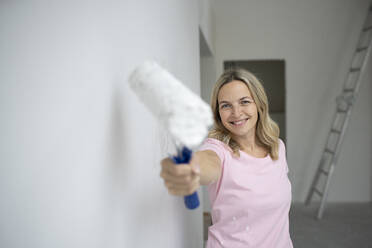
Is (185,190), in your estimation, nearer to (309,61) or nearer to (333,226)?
(333,226)

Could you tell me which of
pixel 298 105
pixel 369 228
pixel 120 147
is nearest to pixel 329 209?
pixel 369 228

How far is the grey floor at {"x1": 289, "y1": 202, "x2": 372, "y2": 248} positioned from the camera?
9.12ft

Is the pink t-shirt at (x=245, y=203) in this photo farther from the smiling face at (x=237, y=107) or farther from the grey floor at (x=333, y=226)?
the grey floor at (x=333, y=226)

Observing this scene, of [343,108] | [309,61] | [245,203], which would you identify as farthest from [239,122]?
[309,61]

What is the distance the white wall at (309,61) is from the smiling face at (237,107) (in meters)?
2.86

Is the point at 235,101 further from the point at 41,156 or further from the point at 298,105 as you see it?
the point at 298,105

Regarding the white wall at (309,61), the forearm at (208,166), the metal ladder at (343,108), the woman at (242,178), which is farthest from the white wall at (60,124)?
the white wall at (309,61)

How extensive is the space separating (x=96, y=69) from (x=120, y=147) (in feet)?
0.63

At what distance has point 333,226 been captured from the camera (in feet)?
10.5

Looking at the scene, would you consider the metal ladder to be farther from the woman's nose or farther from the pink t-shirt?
the woman's nose

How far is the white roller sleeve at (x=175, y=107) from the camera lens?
61 centimetres

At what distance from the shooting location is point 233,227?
1190mm

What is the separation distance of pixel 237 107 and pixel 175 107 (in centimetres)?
64

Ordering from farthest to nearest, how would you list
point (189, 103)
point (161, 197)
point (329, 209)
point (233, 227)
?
point (329, 209), point (233, 227), point (161, 197), point (189, 103)
